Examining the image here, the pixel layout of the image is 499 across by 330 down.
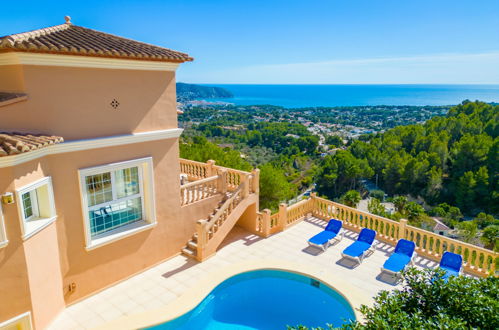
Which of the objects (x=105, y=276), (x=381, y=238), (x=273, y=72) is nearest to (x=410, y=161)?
(x=381, y=238)

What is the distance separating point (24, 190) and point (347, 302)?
334 inches

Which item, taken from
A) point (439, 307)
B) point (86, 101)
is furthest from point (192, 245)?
point (439, 307)

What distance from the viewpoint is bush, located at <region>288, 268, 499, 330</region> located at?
405 cm

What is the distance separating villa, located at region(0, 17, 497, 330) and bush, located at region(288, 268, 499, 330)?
210cm

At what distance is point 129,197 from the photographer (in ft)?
32.2

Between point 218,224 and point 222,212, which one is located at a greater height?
point 222,212

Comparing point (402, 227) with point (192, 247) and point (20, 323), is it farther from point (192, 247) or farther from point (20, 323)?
point (20, 323)

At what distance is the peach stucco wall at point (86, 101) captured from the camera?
285 inches

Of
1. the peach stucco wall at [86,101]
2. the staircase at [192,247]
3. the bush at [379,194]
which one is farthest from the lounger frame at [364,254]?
the bush at [379,194]

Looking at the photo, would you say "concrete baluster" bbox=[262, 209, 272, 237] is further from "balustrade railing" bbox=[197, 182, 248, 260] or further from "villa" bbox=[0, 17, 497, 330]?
"balustrade railing" bbox=[197, 182, 248, 260]

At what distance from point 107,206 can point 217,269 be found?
4047 mm

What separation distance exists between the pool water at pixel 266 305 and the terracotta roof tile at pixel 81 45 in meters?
7.03

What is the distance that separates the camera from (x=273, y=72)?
9506 centimetres

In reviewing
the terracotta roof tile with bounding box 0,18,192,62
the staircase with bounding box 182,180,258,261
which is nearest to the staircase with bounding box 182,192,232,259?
the staircase with bounding box 182,180,258,261
